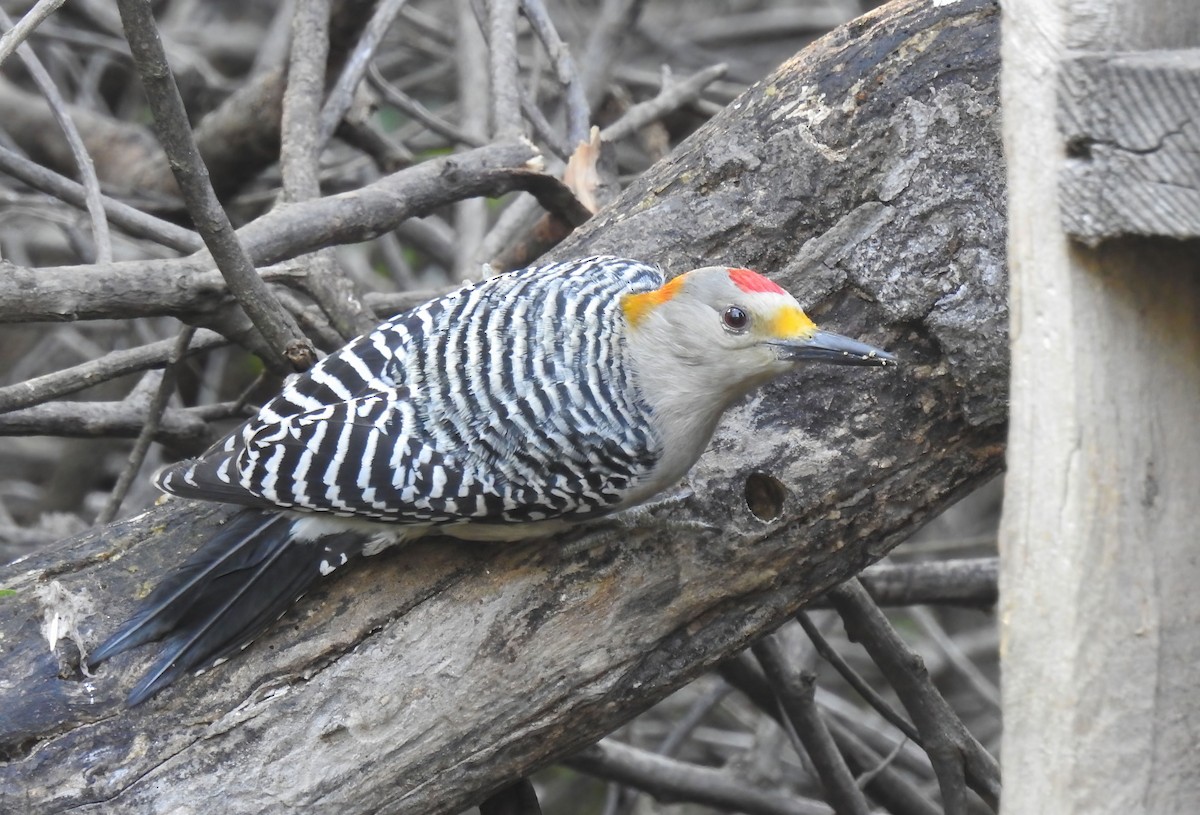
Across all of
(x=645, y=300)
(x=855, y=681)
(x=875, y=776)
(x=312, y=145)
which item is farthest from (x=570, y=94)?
(x=875, y=776)

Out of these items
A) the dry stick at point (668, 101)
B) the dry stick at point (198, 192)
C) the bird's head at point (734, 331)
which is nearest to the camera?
the dry stick at point (198, 192)

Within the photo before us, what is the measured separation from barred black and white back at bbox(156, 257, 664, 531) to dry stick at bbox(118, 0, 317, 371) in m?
0.19

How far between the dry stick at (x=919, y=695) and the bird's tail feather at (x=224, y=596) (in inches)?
43.2

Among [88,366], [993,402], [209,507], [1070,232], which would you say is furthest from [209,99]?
[1070,232]

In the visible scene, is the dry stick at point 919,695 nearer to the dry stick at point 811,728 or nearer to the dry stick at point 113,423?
the dry stick at point 811,728

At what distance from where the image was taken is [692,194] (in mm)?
2453

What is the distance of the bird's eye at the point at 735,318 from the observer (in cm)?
215

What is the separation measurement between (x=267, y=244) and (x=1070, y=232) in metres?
1.71

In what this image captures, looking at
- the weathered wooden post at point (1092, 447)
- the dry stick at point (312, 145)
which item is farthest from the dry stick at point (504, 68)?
the weathered wooden post at point (1092, 447)

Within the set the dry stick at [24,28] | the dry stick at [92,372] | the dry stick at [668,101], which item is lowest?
the dry stick at [92,372]

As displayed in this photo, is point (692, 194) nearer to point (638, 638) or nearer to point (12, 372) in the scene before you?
point (638, 638)

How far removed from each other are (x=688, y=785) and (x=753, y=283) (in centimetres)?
143

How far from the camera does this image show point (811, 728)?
273 cm

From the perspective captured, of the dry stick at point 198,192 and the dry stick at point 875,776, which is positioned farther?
the dry stick at point 875,776
